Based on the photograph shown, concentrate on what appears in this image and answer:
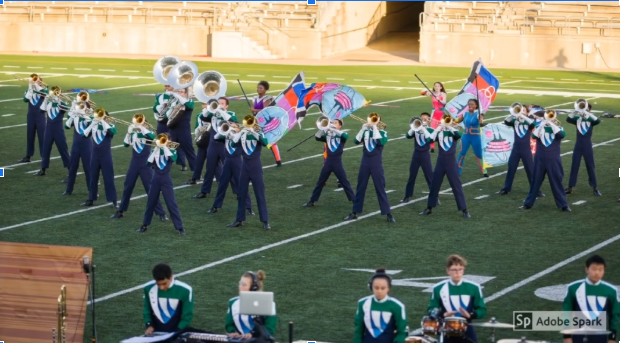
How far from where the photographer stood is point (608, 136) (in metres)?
26.6

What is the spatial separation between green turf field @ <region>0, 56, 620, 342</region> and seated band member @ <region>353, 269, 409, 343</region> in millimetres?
1702

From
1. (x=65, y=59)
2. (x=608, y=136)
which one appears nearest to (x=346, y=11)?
(x=65, y=59)

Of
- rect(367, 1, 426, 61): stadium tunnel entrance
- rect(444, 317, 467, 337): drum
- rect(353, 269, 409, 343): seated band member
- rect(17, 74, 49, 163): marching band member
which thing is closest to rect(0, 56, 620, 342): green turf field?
rect(17, 74, 49, 163): marching band member

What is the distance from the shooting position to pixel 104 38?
5122 centimetres

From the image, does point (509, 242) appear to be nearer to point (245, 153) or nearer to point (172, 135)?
point (245, 153)

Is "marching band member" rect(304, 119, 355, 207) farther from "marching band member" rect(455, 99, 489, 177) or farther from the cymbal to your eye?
the cymbal

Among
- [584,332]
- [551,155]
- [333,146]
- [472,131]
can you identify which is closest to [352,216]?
[333,146]

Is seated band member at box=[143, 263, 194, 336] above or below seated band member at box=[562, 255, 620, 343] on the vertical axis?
below

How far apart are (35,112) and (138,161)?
5602mm

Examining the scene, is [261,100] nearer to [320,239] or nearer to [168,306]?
[320,239]

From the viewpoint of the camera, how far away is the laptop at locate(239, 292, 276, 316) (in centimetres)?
950

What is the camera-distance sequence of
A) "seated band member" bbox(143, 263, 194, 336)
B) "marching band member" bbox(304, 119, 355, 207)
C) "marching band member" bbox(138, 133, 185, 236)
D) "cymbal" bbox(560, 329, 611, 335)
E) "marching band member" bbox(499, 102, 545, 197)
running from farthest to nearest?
"marching band member" bbox(499, 102, 545, 197)
"marching band member" bbox(304, 119, 355, 207)
"marching band member" bbox(138, 133, 185, 236)
"seated band member" bbox(143, 263, 194, 336)
"cymbal" bbox(560, 329, 611, 335)

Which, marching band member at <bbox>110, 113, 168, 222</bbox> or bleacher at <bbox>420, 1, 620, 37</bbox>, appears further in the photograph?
bleacher at <bbox>420, 1, 620, 37</bbox>

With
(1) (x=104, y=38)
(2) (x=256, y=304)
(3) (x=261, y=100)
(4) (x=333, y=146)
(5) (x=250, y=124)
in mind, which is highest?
(5) (x=250, y=124)
